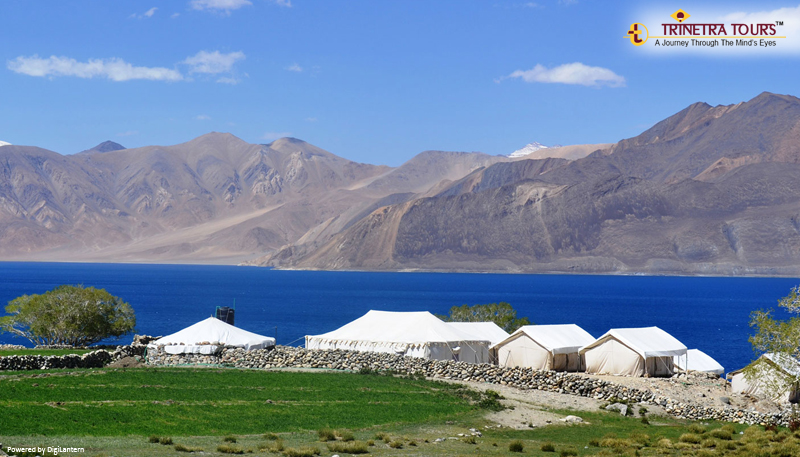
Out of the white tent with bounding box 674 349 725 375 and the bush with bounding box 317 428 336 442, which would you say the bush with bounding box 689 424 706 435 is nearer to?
the bush with bounding box 317 428 336 442

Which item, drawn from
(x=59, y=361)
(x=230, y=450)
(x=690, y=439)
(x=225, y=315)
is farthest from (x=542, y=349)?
(x=230, y=450)

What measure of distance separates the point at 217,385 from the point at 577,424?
1212cm

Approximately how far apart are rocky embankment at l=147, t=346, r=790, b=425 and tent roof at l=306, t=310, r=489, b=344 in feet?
10.3

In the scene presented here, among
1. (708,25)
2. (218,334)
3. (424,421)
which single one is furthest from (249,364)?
(708,25)

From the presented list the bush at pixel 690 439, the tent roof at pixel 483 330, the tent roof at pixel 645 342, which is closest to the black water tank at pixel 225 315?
the tent roof at pixel 483 330

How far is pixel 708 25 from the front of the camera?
61156 mm

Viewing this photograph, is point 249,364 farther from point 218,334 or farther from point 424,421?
point 424,421

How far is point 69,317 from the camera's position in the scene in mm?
46188

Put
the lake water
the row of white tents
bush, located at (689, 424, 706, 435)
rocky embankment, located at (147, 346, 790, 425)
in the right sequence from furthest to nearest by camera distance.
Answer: the lake water < the row of white tents < rocky embankment, located at (147, 346, 790, 425) < bush, located at (689, 424, 706, 435)

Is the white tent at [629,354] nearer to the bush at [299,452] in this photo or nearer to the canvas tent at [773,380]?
the canvas tent at [773,380]

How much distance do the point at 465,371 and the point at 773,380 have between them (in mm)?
12105

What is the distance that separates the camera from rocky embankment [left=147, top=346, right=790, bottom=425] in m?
30.7

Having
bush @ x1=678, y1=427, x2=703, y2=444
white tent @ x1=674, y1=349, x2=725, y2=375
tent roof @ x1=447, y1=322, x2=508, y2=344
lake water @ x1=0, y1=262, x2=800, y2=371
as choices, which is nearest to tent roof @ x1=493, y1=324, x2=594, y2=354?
tent roof @ x1=447, y1=322, x2=508, y2=344

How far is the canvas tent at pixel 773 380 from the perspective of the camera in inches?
1148
